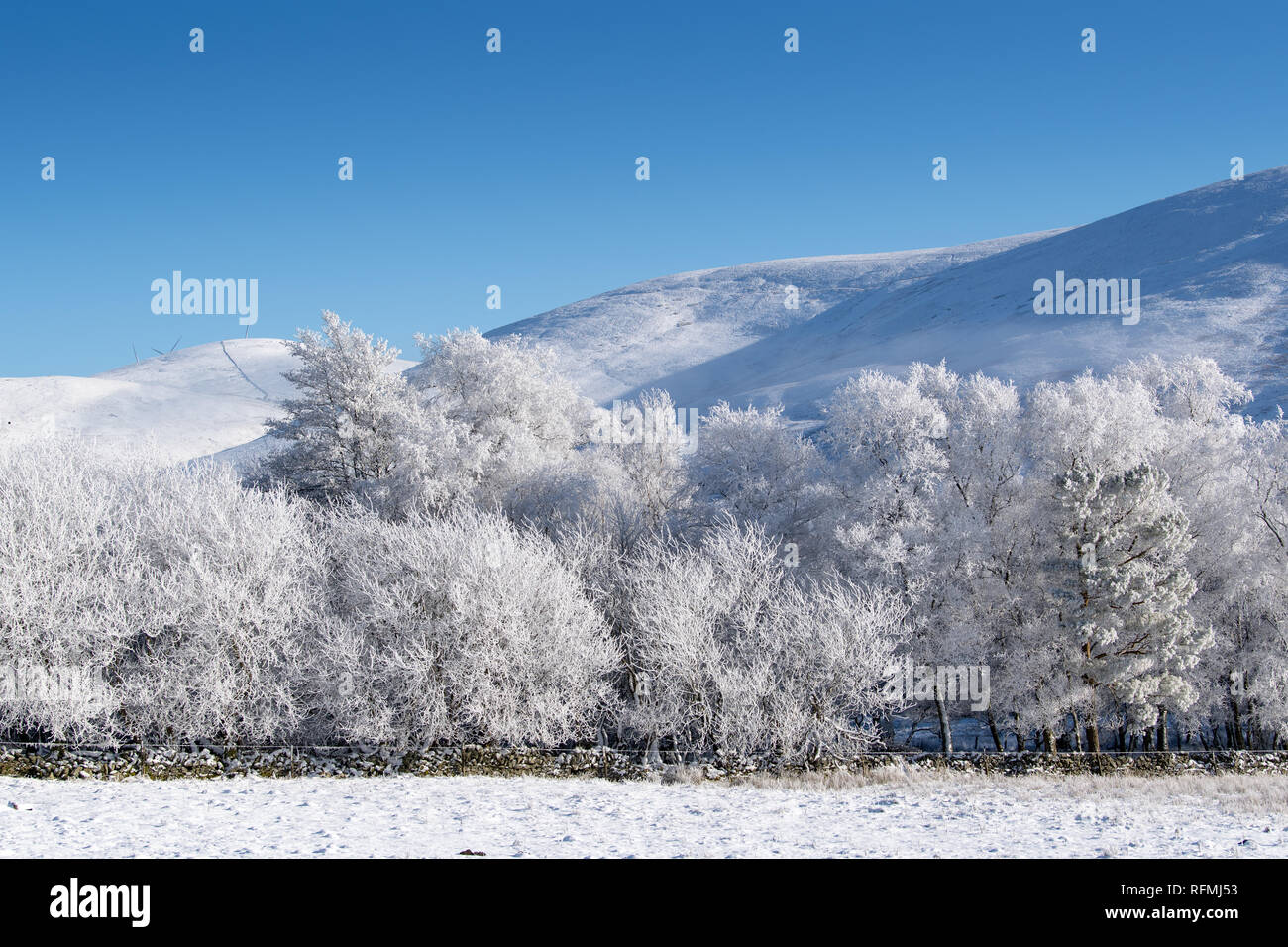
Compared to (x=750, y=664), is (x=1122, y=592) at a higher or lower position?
higher

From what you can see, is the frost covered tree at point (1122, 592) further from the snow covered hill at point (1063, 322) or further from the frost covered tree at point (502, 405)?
the snow covered hill at point (1063, 322)

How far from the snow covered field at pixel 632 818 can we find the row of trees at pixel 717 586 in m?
5.44

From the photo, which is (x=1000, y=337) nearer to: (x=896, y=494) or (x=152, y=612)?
(x=896, y=494)

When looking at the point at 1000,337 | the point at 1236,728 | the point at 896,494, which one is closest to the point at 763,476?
the point at 896,494

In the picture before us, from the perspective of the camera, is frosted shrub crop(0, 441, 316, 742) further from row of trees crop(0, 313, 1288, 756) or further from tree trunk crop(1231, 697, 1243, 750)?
tree trunk crop(1231, 697, 1243, 750)

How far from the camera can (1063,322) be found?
121 m

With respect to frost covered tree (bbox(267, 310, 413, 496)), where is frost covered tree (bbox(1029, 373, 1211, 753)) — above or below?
below

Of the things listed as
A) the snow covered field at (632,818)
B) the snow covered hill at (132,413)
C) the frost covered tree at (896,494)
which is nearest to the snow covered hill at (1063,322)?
the frost covered tree at (896,494)

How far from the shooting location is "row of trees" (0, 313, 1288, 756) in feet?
92.9

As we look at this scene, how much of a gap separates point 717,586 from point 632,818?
614 inches

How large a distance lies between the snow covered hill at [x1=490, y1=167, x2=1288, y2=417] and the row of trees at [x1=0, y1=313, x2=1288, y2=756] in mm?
53462

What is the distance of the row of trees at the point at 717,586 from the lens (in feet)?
92.9

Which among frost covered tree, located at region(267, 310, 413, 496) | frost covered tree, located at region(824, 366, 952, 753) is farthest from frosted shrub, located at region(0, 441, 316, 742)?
frost covered tree, located at region(824, 366, 952, 753)

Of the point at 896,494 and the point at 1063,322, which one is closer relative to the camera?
the point at 896,494
